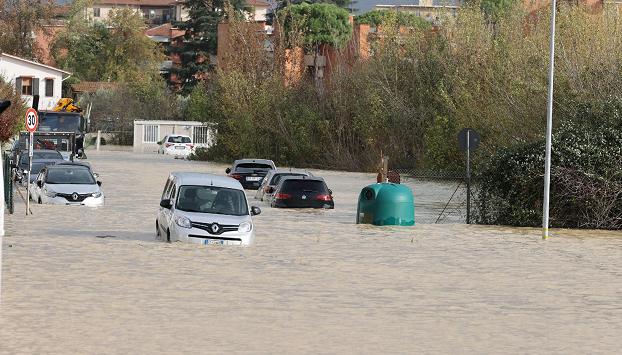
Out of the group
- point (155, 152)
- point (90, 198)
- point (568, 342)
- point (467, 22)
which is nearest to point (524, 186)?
point (90, 198)

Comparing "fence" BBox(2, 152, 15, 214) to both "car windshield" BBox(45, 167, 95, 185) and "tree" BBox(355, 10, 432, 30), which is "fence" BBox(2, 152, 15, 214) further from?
"tree" BBox(355, 10, 432, 30)

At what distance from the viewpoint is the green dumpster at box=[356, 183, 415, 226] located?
39.0 metres

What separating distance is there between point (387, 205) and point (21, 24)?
10131 centimetres

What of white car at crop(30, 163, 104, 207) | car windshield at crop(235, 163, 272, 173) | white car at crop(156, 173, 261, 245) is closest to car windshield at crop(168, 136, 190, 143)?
car windshield at crop(235, 163, 272, 173)

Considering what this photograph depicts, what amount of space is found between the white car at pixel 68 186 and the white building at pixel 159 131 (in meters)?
66.3

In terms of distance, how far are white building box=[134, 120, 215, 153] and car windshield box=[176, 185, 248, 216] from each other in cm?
8131

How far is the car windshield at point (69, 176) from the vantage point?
1794 inches

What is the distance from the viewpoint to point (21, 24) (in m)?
135

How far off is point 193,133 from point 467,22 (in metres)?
46.1

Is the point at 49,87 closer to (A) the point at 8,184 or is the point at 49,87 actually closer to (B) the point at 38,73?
(B) the point at 38,73

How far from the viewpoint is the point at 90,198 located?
147 feet

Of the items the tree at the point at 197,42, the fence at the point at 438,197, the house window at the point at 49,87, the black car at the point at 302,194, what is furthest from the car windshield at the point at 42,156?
the tree at the point at 197,42

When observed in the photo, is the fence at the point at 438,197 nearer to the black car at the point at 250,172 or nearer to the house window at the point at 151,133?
the black car at the point at 250,172

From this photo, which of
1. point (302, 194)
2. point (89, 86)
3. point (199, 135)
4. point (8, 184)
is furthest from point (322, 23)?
point (8, 184)
